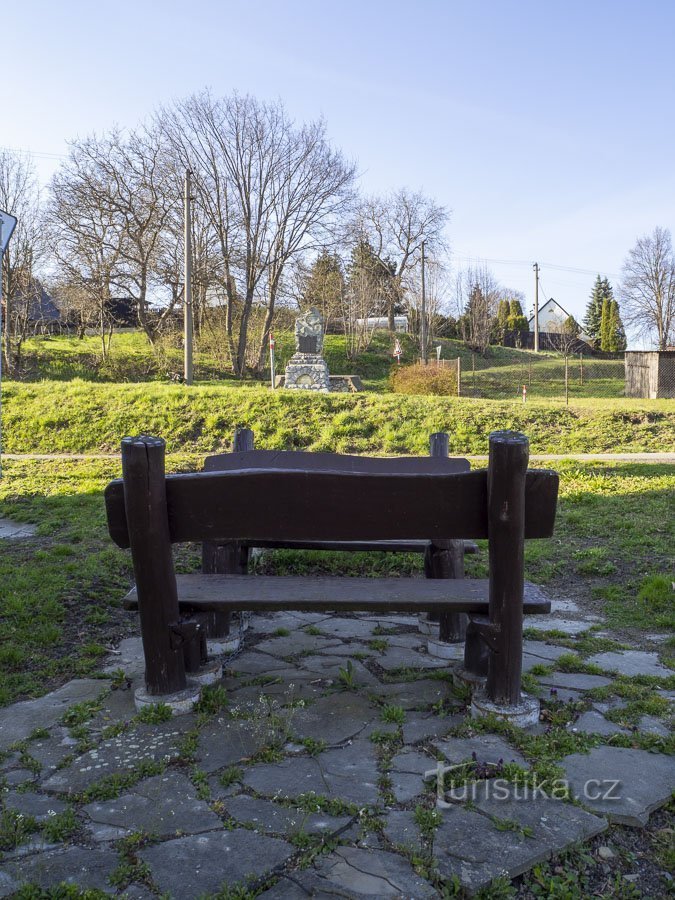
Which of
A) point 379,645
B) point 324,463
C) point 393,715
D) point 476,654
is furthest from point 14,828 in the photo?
point 324,463

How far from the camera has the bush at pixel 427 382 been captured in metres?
24.0

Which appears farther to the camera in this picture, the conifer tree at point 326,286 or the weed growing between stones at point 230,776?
the conifer tree at point 326,286

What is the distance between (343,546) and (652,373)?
2419 cm

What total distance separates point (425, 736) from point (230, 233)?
36.5m

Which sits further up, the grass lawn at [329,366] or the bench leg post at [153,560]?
the grass lawn at [329,366]

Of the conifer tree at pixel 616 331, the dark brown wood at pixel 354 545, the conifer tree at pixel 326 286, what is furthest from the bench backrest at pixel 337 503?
the conifer tree at pixel 616 331

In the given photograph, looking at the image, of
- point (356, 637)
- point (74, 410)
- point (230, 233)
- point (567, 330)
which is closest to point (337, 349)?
point (230, 233)

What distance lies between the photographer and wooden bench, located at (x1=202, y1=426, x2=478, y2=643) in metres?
3.62

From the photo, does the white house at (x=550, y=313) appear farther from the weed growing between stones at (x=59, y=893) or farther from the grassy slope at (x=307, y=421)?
the weed growing between stones at (x=59, y=893)

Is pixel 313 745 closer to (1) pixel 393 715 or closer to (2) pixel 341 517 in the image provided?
(1) pixel 393 715

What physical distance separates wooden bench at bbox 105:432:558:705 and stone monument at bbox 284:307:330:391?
74.2ft

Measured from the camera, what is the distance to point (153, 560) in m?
2.73

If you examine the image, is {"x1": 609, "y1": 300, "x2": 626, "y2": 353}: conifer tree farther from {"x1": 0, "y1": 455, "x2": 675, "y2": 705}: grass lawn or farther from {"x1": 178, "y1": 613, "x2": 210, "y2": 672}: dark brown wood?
{"x1": 178, "y1": 613, "x2": 210, "y2": 672}: dark brown wood

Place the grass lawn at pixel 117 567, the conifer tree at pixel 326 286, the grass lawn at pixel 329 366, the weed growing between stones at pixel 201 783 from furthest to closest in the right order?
the conifer tree at pixel 326 286
the grass lawn at pixel 329 366
the grass lawn at pixel 117 567
the weed growing between stones at pixel 201 783
